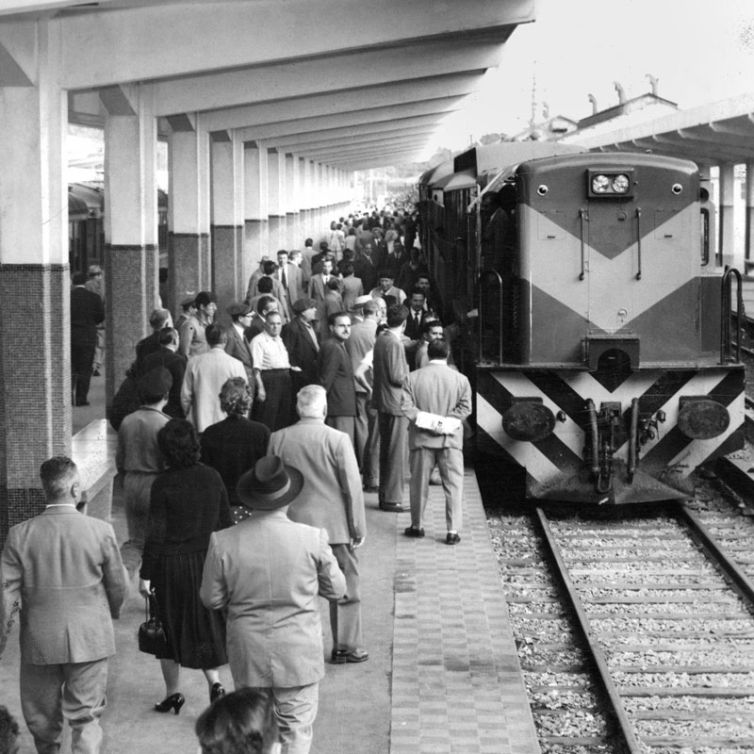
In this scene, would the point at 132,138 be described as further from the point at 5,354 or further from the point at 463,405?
the point at 463,405

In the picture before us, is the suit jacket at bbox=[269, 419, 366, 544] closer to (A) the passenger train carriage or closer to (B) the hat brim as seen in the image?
(B) the hat brim

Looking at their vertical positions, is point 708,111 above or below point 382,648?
above

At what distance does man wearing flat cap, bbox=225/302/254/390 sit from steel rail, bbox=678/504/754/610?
13.4ft

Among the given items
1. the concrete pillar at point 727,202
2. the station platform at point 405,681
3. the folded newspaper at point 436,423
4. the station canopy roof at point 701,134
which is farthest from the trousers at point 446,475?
the concrete pillar at point 727,202

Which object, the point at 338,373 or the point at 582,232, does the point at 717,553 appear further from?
the point at 338,373

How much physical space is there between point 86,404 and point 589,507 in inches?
296

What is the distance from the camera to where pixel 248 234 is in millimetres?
28406

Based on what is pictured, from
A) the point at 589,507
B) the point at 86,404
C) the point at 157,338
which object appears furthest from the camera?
the point at 86,404

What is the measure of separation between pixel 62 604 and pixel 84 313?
1179 cm

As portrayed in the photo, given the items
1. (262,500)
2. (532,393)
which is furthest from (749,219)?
(262,500)

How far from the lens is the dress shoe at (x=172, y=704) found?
25.1ft

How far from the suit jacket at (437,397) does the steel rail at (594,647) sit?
1.31m

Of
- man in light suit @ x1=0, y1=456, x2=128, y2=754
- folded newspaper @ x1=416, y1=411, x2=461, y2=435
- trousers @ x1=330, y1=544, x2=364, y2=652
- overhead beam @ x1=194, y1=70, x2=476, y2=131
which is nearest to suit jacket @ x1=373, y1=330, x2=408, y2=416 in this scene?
folded newspaper @ x1=416, y1=411, x2=461, y2=435

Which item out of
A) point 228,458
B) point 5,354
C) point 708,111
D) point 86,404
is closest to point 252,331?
point 5,354
